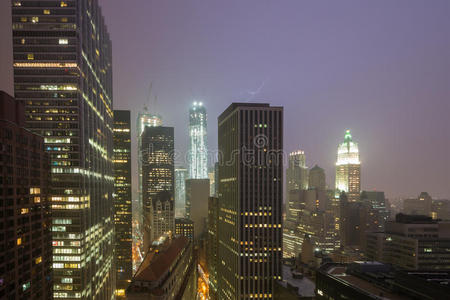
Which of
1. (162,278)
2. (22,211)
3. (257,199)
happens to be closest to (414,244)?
(257,199)

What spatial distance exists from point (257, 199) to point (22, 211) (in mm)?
86673

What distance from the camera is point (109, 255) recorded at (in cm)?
15175

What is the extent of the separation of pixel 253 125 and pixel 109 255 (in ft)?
329

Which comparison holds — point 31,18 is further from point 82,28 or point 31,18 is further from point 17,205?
point 17,205

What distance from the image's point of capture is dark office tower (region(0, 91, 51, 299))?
60625mm

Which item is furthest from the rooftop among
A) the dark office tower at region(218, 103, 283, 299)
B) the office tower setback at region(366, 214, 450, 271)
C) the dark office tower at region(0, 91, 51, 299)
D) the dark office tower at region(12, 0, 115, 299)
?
the office tower setback at region(366, 214, 450, 271)

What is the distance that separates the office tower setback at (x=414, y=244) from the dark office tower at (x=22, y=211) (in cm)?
14313

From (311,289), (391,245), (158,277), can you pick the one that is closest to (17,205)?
(158,277)

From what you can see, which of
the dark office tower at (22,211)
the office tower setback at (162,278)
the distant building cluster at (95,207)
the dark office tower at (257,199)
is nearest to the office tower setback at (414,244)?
the distant building cluster at (95,207)

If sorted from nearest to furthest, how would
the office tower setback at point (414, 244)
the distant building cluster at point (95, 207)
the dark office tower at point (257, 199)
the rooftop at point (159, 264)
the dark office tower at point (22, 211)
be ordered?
1. the dark office tower at point (22, 211)
2. the distant building cluster at point (95, 207)
3. the rooftop at point (159, 264)
4. the dark office tower at point (257, 199)
5. the office tower setback at point (414, 244)

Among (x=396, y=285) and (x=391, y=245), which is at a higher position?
(x=396, y=285)

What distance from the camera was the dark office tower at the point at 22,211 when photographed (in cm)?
6062

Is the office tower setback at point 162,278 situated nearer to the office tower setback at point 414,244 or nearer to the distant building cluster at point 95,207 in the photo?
the distant building cluster at point 95,207

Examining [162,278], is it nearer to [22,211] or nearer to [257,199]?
[22,211]
